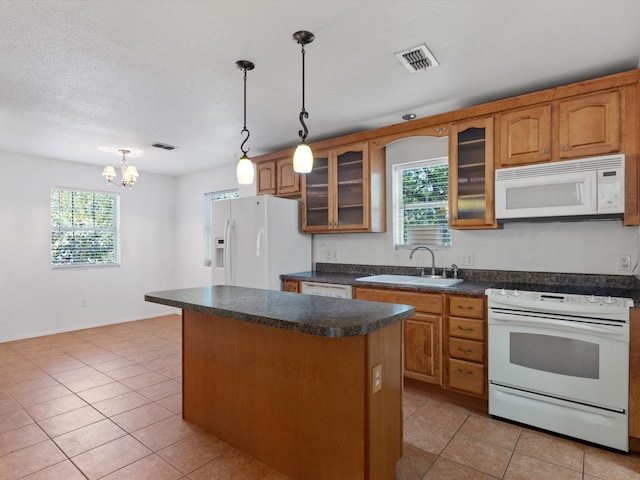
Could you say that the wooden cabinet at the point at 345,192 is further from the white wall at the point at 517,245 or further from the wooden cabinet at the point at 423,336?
the wooden cabinet at the point at 423,336

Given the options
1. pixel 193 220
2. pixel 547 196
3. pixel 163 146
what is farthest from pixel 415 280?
pixel 193 220

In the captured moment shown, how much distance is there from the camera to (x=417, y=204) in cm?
379

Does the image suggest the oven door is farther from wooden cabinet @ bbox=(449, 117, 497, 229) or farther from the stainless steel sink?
wooden cabinet @ bbox=(449, 117, 497, 229)

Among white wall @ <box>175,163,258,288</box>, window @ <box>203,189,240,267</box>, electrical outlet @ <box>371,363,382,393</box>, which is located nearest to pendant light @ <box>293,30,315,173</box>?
electrical outlet @ <box>371,363,382,393</box>

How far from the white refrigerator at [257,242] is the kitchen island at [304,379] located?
150 centimetres

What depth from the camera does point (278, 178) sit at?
451cm

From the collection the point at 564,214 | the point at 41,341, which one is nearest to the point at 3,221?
the point at 41,341

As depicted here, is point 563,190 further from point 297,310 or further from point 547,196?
point 297,310

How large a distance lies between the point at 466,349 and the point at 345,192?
199 centimetres

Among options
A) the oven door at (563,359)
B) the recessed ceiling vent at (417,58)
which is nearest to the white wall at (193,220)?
the recessed ceiling vent at (417,58)

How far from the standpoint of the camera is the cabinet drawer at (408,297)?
298 centimetres

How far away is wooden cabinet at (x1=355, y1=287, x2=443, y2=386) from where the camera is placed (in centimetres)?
298

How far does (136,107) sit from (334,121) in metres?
1.84

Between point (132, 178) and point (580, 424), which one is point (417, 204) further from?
point (132, 178)
